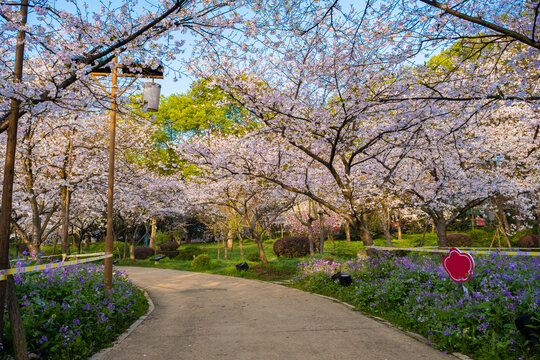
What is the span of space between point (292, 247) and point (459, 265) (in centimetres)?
1571

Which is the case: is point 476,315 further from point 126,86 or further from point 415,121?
point 126,86

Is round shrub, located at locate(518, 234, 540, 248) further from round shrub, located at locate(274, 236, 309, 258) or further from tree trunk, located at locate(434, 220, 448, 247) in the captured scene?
round shrub, located at locate(274, 236, 309, 258)

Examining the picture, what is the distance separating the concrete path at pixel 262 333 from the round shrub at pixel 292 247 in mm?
11204

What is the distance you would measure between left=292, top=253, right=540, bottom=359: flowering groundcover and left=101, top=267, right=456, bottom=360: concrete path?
15.4 inches

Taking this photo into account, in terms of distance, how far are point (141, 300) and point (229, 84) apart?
6.06 m

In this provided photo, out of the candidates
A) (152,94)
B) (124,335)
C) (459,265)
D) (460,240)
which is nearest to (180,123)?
(152,94)

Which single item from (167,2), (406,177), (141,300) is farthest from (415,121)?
(141,300)

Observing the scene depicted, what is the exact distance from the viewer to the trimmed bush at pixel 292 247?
21.1 metres

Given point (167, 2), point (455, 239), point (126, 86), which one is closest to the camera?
point (167, 2)

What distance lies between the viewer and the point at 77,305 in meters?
5.76

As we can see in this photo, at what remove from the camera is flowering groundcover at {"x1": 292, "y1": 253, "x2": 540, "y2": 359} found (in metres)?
4.56

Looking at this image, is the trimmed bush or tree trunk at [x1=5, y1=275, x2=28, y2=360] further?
the trimmed bush

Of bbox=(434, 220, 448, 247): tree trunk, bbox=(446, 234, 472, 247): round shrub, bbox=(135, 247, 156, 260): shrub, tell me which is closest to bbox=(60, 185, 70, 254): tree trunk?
bbox=(434, 220, 448, 247): tree trunk

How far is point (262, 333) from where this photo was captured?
19.6 feet
